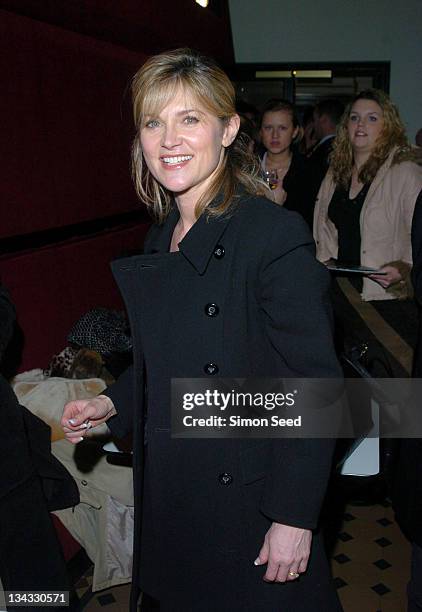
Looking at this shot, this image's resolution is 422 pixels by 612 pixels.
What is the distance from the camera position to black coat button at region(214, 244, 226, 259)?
131 centimetres

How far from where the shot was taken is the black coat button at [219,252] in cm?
131

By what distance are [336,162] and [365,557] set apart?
2022mm

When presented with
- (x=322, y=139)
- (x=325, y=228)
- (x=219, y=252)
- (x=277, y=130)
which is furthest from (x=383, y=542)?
(x=322, y=139)

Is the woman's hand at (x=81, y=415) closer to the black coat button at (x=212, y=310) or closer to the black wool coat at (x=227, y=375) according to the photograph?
the black wool coat at (x=227, y=375)

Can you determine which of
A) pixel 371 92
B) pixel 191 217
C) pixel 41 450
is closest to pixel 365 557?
pixel 41 450

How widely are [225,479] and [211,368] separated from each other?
0.76ft

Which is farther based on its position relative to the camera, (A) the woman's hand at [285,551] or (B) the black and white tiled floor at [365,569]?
(B) the black and white tiled floor at [365,569]

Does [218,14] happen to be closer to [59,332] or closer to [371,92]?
[371,92]

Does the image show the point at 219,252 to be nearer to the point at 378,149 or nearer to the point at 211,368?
the point at 211,368

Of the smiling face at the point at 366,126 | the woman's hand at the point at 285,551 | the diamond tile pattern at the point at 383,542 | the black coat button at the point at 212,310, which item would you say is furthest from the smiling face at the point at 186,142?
the smiling face at the point at 366,126

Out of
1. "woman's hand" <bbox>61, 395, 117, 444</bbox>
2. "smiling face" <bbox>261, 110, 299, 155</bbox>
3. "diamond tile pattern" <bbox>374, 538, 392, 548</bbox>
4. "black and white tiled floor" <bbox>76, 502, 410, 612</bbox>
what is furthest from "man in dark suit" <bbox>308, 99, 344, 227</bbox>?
"woman's hand" <bbox>61, 395, 117, 444</bbox>

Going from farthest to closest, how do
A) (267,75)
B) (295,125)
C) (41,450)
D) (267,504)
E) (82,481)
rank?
(267,75)
(295,125)
(82,481)
(41,450)
(267,504)

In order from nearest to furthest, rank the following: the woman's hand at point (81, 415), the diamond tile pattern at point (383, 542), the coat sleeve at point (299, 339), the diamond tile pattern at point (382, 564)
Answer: the coat sleeve at point (299, 339), the woman's hand at point (81, 415), the diamond tile pattern at point (382, 564), the diamond tile pattern at point (383, 542)

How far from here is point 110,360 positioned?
280cm
